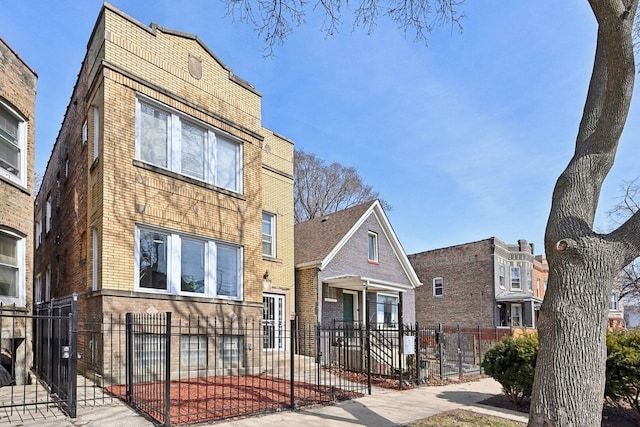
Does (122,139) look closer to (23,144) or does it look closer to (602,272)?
(23,144)

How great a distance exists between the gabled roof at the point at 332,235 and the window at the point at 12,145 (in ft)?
32.0

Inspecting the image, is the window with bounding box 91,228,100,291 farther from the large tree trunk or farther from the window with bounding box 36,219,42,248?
the window with bounding box 36,219,42,248

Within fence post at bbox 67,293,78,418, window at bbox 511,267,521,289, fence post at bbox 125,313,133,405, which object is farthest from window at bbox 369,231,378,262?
window at bbox 511,267,521,289

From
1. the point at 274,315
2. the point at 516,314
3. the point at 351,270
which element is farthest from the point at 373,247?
the point at 516,314

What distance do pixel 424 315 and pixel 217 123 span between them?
81.6ft

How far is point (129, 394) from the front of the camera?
8211mm

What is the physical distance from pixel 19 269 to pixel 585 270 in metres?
10.9

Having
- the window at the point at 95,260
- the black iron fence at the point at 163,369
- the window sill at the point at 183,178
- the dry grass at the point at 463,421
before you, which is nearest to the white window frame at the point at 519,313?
the black iron fence at the point at 163,369

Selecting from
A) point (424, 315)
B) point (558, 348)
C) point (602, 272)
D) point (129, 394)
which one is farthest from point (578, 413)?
point (424, 315)

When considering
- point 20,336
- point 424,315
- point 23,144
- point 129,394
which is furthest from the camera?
point 424,315

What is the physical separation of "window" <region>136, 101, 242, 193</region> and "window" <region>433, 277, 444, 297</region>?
23019 mm

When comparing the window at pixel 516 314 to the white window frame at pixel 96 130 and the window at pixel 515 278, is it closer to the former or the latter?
the window at pixel 515 278

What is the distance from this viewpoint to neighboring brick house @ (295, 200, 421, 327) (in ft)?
58.0

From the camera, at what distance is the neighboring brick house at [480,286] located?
99.8 ft
